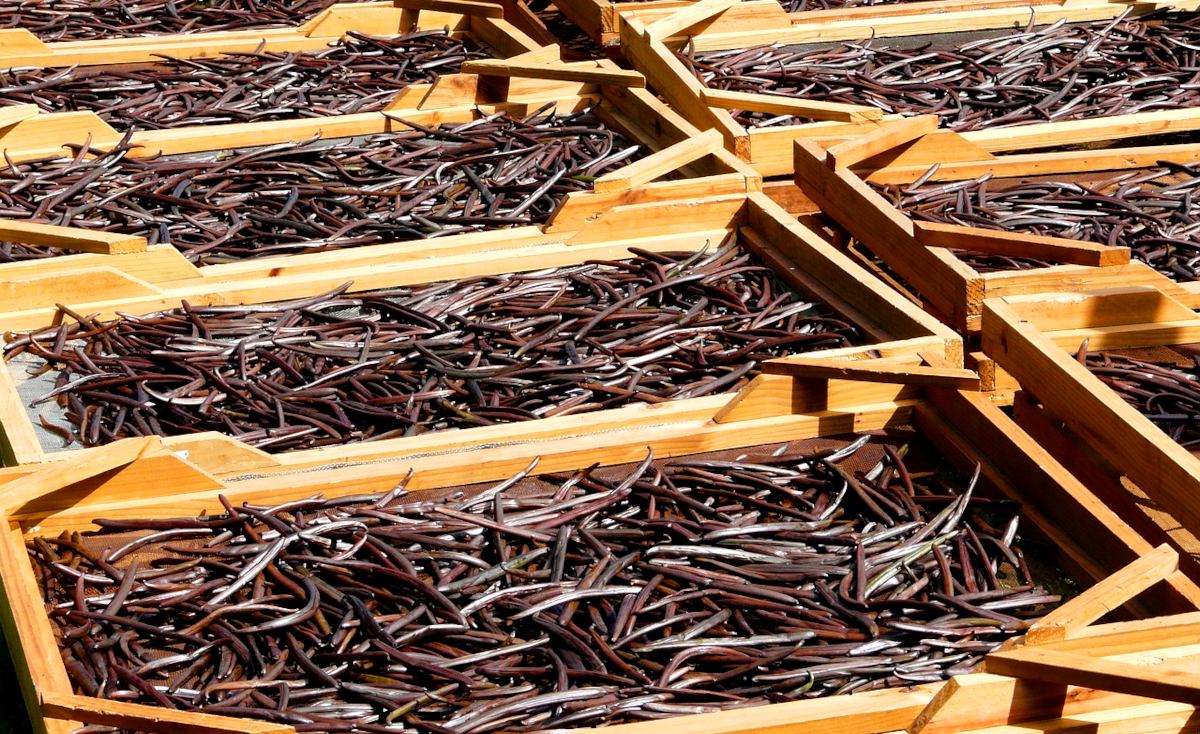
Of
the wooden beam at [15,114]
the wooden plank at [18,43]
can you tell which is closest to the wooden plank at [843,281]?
the wooden beam at [15,114]

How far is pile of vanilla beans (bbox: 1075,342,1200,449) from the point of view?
12.7 ft

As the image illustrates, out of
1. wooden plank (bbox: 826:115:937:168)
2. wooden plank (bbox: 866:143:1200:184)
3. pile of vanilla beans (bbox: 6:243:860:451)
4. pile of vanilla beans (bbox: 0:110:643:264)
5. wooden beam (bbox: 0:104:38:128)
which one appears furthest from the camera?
wooden beam (bbox: 0:104:38:128)

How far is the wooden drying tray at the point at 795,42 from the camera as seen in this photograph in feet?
19.4

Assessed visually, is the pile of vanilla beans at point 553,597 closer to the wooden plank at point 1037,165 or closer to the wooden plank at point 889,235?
the wooden plank at point 889,235

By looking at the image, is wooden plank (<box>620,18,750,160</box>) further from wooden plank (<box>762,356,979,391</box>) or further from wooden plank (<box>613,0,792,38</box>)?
wooden plank (<box>762,356,979,391</box>)

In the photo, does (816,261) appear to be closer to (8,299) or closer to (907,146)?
(907,146)

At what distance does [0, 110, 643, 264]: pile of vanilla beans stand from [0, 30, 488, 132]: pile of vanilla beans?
50cm

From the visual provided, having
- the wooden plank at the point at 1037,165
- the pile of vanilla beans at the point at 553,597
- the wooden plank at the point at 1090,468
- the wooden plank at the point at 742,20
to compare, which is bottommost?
the pile of vanilla beans at the point at 553,597

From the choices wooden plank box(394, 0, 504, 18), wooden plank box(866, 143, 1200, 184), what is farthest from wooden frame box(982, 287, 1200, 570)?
wooden plank box(394, 0, 504, 18)

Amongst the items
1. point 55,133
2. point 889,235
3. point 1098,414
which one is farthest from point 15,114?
point 1098,414

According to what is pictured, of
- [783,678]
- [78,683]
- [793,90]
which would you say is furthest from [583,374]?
[793,90]

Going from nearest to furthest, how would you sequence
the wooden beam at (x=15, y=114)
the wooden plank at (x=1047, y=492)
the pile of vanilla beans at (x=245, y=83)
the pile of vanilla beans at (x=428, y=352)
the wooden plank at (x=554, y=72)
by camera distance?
the wooden plank at (x=1047, y=492) < the pile of vanilla beans at (x=428, y=352) < the wooden beam at (x=15, y=114) < the wooden plank at (x=554, y=72) < the pile of vanilla beans at (x=245, y=83)

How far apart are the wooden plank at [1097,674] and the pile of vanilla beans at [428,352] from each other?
1594 mm

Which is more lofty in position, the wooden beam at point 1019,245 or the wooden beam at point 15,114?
the wooden beam at point 15,114
